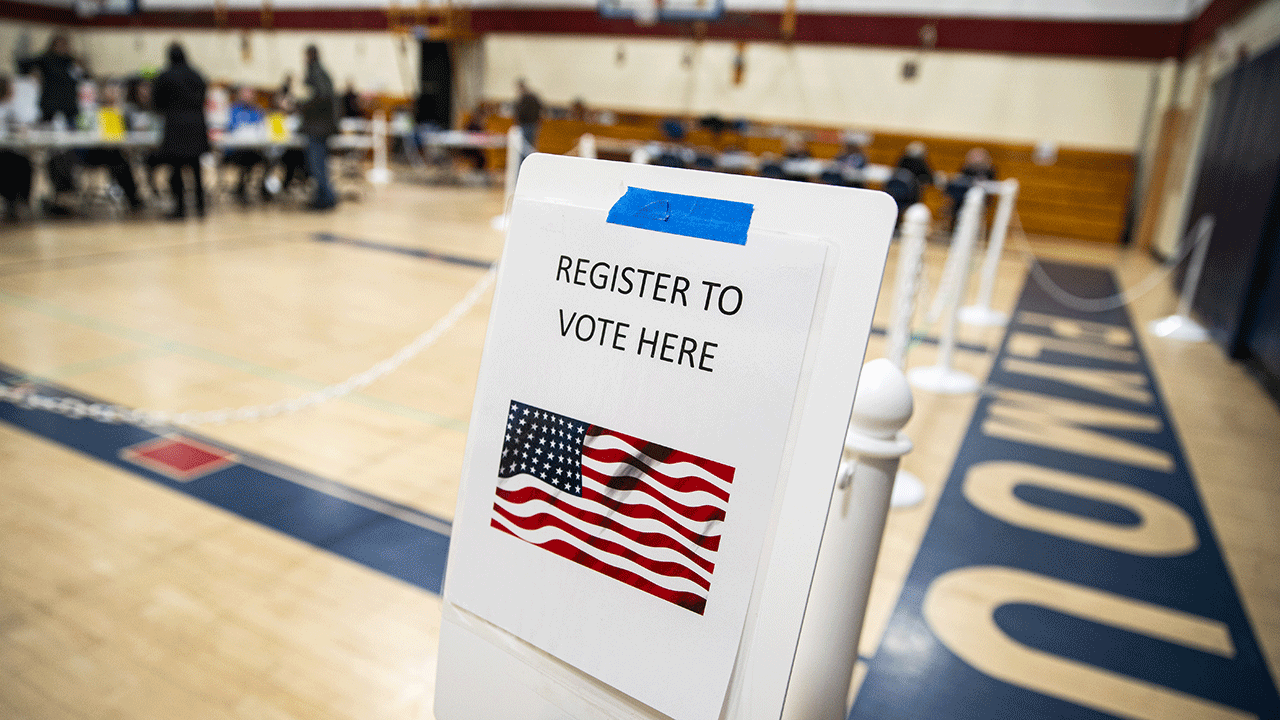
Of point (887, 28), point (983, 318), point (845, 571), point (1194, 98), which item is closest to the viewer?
point (845, 571)

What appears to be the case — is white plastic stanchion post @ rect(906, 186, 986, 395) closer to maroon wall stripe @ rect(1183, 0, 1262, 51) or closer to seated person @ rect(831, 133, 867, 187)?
seated person @ rect(831, 133, 867, 187)

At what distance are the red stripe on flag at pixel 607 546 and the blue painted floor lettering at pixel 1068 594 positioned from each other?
1.10 m

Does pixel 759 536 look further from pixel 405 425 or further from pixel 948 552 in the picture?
pixel 405 425

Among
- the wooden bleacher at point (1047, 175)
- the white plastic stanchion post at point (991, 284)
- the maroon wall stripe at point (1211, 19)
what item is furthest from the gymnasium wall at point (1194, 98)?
the white plastic stanchion post at point (991, 284)

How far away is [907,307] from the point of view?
2.96 metres

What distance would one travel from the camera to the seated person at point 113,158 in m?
7.02

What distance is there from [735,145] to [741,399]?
13707 millimetres

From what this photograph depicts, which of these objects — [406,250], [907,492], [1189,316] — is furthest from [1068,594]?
[406,250]

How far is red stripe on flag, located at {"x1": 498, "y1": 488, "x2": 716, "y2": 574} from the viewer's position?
980 mm

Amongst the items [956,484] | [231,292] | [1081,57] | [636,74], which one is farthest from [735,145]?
[956,484]

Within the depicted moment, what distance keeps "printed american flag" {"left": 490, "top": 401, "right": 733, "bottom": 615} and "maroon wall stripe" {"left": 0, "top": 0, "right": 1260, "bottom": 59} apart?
915 centimetres

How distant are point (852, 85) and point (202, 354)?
12.2 meters

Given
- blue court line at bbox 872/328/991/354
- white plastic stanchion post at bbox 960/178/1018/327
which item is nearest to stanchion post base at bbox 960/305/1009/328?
white plastic stanchion post at bbox 960/178/1018/327

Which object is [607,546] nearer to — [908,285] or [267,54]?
[908,285]
